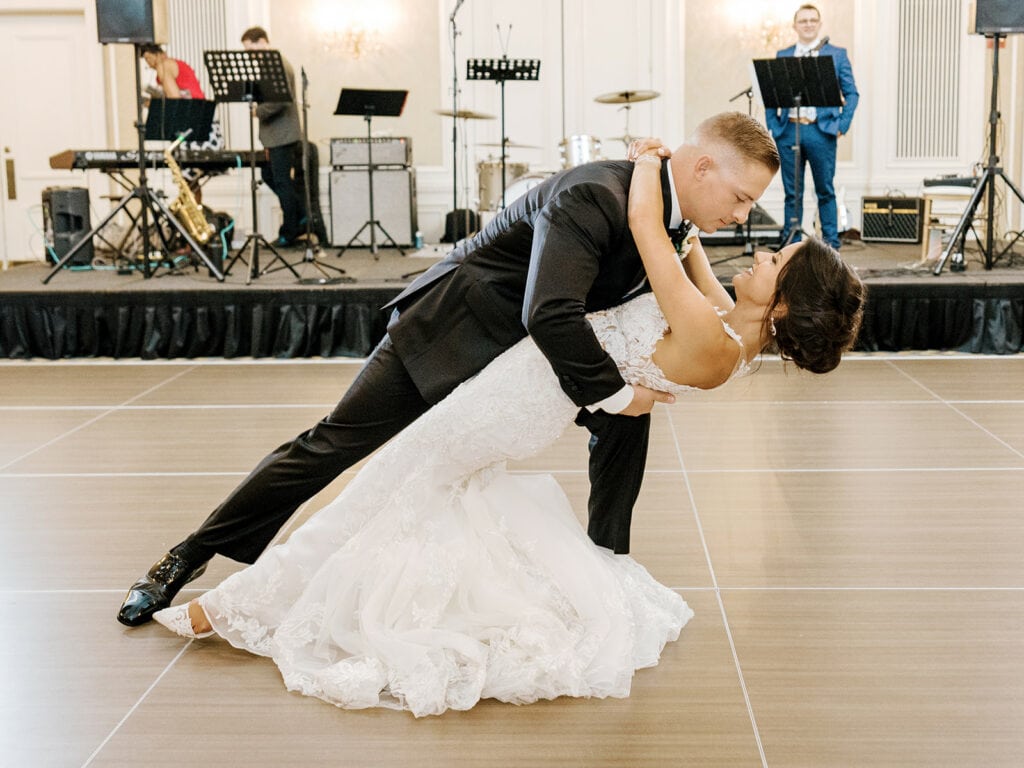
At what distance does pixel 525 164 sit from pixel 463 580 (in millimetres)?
8084

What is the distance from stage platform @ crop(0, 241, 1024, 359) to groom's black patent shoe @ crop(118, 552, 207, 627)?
3.99 m

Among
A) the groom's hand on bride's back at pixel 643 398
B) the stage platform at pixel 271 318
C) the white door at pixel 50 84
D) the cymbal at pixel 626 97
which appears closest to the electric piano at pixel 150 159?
the stage platform at pixel 271 318

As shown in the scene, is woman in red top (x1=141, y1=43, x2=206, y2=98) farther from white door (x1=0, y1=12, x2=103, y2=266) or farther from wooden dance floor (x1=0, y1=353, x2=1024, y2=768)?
wooden dance floor (x1=0, y1=353, x2=1024, y2=768)

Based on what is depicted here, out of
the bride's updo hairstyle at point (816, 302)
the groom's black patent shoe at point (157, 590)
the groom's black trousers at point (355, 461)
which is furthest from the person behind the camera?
the groom's black patent shoe at point (157, 590)

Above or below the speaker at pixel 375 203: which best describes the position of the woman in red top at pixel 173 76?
above

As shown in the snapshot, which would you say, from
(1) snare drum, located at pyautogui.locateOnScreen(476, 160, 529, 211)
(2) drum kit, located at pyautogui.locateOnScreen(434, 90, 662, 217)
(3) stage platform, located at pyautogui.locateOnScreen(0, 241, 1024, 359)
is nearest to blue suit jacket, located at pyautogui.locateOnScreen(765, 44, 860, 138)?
(3) stage platform, located at pyautogui.locateOnScreen(0, 241, 1024, 359)

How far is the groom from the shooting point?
229 cm

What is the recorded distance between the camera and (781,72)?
23.1 feet

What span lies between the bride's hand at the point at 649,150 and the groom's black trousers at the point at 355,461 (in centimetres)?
57

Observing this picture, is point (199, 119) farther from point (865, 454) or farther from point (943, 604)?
point (943, 604)

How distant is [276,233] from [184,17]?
6.80 ft

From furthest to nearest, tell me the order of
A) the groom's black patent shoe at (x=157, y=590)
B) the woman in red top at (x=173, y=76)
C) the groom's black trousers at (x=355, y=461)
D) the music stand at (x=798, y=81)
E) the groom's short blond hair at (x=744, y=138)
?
the woman in red top at (x=173, y=76) < the music stand at (x=798, y=81) < the groom's black patent shoe at (x=157, y=590) < the groom's black trousers at (x=355, y=461) < the groom's short blond hair at (x=744, y=138)

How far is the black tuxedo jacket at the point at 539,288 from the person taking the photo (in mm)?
2277

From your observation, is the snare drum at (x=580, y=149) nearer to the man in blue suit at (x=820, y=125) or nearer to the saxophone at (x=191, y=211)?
the man in blue suit at (x=820, y=125)
